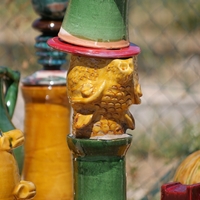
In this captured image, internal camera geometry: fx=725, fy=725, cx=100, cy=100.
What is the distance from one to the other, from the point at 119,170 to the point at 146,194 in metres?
1.33

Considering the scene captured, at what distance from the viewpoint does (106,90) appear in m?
1.22

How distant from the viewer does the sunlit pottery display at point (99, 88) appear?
4.00 feet

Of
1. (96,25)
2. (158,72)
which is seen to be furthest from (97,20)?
(158,72)

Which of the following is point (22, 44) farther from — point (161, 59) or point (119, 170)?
point (119, 170)

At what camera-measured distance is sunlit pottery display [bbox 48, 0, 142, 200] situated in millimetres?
1218

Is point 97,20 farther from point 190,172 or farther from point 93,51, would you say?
point 190,172

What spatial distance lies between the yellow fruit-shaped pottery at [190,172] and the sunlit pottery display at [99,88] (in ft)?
0.55

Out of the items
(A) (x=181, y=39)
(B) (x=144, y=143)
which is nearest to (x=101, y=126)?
(B) (x=144, y=143)

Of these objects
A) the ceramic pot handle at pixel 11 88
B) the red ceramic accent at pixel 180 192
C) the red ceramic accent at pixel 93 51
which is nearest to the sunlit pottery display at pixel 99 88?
the red ceramic accent at pixel 93 51

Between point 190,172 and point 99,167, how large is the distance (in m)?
0.22

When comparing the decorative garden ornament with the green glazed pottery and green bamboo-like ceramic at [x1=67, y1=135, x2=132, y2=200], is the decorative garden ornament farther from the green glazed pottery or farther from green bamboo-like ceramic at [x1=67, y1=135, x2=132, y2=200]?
the green glazed pottery

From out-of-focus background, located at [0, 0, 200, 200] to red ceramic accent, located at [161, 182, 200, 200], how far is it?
4.50ft

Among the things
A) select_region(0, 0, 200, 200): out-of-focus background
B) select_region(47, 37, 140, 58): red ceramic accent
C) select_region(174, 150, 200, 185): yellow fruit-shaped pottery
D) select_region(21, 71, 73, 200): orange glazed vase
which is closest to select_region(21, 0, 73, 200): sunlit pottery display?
select_region(21, 71, 73, 200): orange glazed vase

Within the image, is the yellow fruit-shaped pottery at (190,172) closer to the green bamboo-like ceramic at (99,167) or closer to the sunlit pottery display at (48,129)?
the green bamboo-like ceramic at (99,167)
